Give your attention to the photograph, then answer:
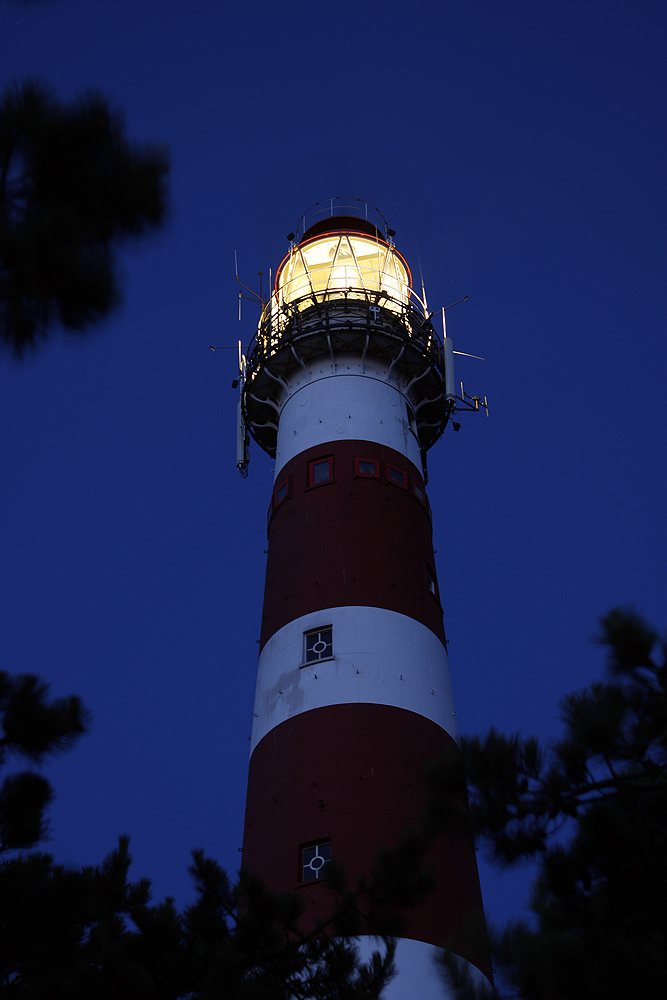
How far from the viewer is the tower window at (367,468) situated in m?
22.4

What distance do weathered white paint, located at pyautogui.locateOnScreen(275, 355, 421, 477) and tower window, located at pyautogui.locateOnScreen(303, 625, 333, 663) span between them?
18.2 feet

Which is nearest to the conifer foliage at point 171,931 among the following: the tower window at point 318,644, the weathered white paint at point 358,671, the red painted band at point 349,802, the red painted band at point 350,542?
the red painted band at point 349,802

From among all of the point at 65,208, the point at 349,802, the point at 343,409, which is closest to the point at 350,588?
the point at 349,802

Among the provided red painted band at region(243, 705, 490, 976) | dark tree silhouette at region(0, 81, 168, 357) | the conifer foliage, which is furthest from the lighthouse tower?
dark tree silhouette at region(0, 81, 168, 357)

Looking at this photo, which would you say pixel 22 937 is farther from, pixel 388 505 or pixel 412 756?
pixel 388 505

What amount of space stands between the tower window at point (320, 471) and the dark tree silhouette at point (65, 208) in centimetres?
1461

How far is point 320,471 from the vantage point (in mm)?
22719

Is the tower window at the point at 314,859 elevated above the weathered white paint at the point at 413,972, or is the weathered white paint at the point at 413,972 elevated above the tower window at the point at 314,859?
the tower window at the point at 314,859

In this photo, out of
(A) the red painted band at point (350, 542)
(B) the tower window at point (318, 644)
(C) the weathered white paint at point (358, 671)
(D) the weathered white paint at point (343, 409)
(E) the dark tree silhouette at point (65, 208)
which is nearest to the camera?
(E) the dark tree silhouette at point (65, 208)

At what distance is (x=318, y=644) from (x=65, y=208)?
520 inches

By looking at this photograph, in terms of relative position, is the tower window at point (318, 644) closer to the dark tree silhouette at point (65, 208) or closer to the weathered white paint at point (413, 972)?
the weathered white paint at point (413, 972)

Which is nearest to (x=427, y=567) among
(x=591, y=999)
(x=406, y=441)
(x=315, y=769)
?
(x=406, y=441)

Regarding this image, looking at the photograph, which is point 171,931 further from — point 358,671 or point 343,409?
point 343,409

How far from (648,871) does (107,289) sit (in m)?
7.26
